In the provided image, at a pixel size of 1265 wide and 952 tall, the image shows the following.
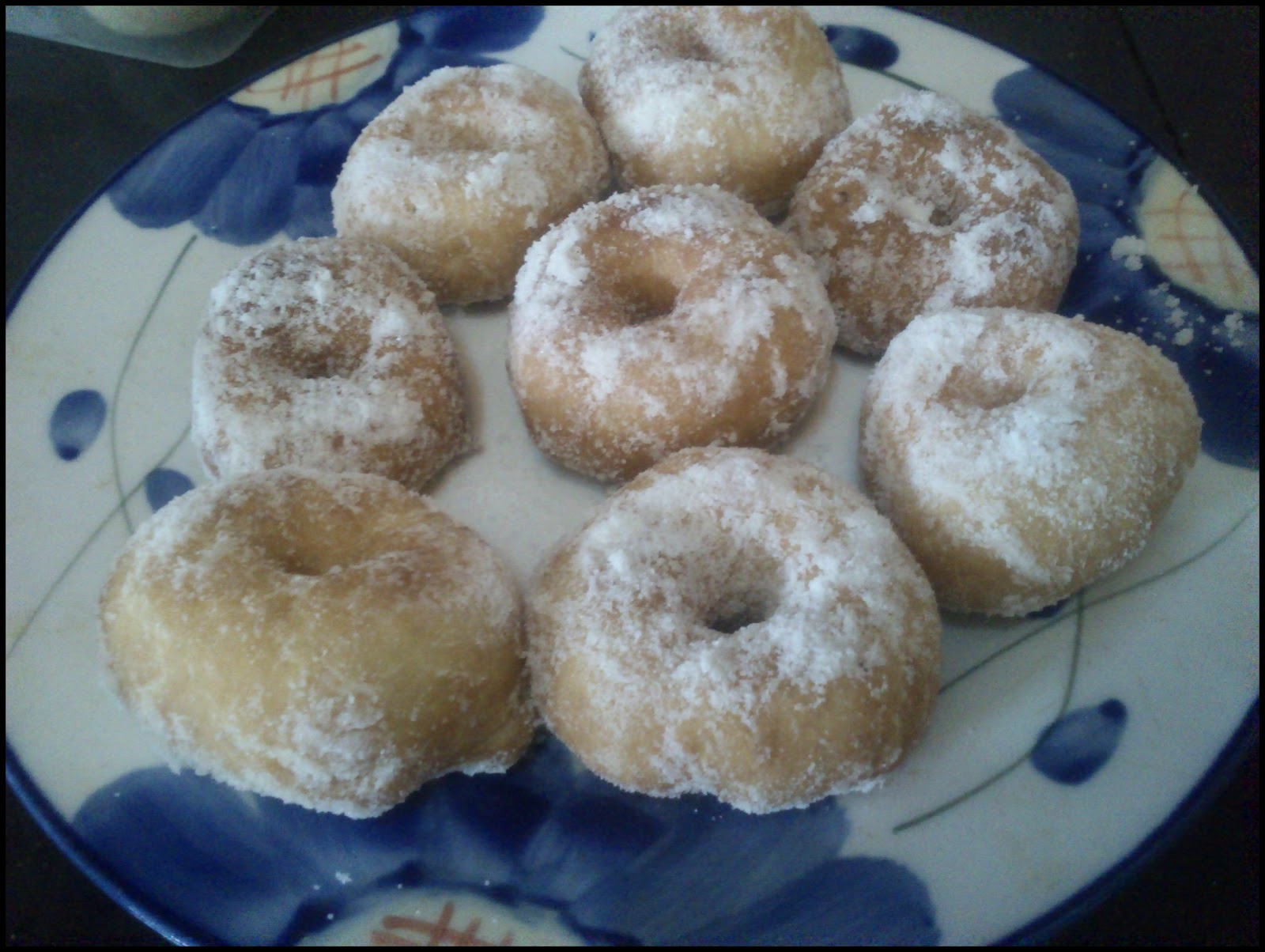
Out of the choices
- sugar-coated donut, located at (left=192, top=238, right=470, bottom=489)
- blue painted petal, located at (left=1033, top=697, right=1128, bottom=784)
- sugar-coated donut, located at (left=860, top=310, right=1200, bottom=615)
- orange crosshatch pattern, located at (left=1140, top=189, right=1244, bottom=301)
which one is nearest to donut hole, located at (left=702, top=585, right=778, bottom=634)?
sugar-coated donut, located at (left=860, top=310, right=1200, bottom=615)

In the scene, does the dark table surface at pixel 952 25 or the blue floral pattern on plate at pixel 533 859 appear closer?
the blue floral pattern on plate at pixel 533 859

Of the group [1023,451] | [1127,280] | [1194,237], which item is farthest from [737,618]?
[1194,237]

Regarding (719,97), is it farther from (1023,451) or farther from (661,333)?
(1023,451)

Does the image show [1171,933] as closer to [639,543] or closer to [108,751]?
[639,543]

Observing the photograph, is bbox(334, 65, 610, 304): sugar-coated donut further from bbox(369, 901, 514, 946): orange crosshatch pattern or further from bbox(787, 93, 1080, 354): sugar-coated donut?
bbox(369, 901, 514, 946): orange crosshatch pattern

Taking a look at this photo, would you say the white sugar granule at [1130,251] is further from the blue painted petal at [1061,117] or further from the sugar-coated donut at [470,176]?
the sugar-coated donut at [470,176]

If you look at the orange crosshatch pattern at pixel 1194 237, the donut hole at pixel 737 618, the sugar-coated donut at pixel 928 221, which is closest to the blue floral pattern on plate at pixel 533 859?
the donut hole at pixel 737 618
